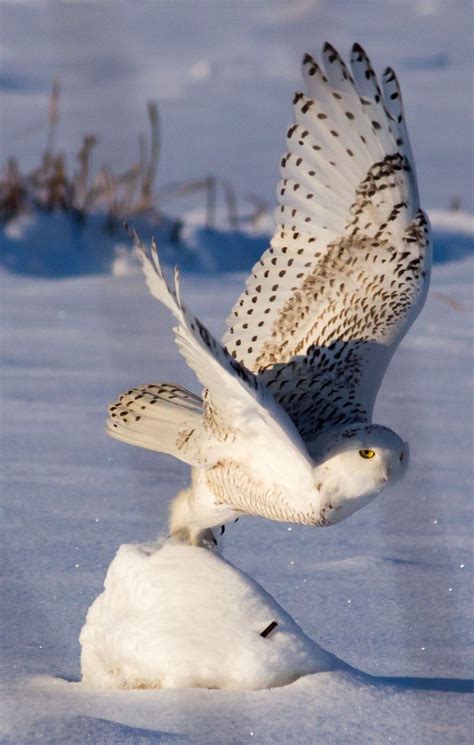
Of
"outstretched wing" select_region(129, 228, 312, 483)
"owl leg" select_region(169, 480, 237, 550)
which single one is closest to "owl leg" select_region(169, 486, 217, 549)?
"owl leg" select_region(169, 480, 237, 550)

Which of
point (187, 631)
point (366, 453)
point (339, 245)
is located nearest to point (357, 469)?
point (366, 453)

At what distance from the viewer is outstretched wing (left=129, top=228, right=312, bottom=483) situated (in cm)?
172

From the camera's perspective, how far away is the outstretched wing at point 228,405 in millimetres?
1722

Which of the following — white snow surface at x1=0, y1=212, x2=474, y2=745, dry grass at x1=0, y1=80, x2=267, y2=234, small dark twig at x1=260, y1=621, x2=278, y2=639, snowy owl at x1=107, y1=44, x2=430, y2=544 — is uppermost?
snowy owl at x1=107, y1=44, x2=430, y2=544

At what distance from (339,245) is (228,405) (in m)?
0.78

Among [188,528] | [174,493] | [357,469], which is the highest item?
[357,469]

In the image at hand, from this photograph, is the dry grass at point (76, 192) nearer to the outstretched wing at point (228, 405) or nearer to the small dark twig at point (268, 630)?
the outstretched wing at point (228, 405)

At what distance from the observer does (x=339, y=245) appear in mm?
2699

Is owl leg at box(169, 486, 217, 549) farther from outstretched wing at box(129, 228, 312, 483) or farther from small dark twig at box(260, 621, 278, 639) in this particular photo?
small dark twig at box(260, 621, 278, 639)

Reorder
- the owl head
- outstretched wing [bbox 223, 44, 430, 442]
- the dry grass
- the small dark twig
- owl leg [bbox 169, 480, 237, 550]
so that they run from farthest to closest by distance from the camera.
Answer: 1. the dry grass
2. outstretched wing [bbox 223, 44, 430, 442]
3. owl leg [bbox 169, 480, 237, 550]
4. the owl head
5. the small dark twig

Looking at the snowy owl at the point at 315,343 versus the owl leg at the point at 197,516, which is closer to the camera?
the snowy owl at the point at 315,343

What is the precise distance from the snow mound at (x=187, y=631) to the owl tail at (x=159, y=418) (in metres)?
0.33

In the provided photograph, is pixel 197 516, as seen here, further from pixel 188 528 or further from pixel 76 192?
pixel 76 192

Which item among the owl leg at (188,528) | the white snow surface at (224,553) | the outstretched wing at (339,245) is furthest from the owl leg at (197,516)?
the outstretched wing at (339,245)
